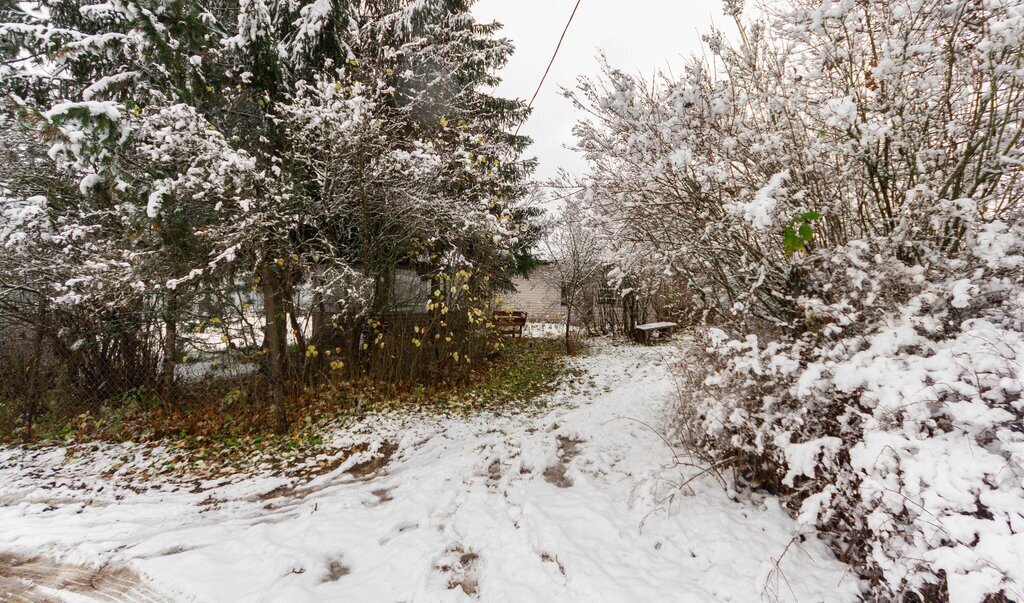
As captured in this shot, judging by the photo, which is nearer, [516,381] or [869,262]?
[869,262]

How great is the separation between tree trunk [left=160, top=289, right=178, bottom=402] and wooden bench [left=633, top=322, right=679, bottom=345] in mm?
11936

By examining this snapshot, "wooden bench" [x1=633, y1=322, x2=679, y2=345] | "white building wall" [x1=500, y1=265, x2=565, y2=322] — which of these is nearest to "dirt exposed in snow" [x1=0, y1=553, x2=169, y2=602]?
"wooden bench" [x1=633, y1=322, x2=679, y2=345]

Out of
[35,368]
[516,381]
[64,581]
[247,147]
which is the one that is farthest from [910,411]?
[35,368]

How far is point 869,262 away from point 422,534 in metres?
3.78

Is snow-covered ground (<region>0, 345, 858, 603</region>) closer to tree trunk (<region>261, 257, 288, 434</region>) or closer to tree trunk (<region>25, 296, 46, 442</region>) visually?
tree trunk (<region>25, 296, 46, 442</region>)

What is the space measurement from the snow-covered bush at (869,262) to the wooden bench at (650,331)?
375 inches

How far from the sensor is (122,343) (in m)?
5.94

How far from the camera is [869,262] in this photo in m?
2.62

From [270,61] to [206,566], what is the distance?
6.32 metres

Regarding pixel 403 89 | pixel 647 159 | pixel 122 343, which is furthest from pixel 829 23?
pixel 122 343

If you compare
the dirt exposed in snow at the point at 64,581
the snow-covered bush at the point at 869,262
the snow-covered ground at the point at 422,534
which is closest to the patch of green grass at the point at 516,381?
the snow-covered ground at the point at 422,534

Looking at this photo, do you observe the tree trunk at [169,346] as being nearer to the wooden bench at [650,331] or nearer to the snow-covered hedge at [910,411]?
the snow-covered hedge at [910,411]

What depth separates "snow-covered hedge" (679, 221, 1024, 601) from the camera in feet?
5.63

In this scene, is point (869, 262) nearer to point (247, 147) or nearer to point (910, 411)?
point (910, 411)
